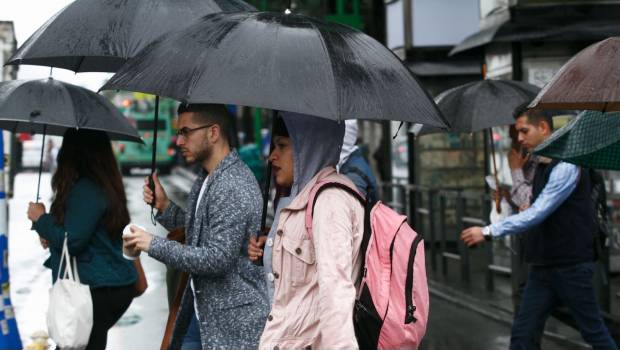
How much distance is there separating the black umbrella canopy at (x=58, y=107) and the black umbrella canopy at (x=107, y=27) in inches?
13.6

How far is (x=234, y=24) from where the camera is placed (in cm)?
409

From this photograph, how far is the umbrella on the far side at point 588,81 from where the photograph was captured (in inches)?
135

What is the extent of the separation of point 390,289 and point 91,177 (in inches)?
90.5

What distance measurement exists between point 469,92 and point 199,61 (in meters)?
3.60

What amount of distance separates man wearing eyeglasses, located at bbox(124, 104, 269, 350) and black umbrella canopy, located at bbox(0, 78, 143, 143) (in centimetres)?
127

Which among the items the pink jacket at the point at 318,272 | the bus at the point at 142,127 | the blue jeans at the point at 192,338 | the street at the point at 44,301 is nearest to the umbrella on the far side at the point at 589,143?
the pink jacket at the point at 318,272

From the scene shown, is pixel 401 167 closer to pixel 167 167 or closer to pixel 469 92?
pixel 469 92

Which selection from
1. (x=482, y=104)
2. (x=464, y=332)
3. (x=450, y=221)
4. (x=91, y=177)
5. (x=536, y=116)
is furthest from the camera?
(x=450, y=221)

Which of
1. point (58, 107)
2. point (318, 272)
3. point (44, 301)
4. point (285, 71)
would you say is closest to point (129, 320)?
point (44, 301)

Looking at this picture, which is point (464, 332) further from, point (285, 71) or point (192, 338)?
point (285, 71)

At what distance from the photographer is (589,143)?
4562 mm

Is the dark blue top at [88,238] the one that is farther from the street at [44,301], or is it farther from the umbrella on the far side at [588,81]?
the street at [44,301]

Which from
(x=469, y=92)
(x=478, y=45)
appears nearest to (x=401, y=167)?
(x=478, y=45)

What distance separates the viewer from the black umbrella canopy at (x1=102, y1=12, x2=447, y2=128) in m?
3.76
